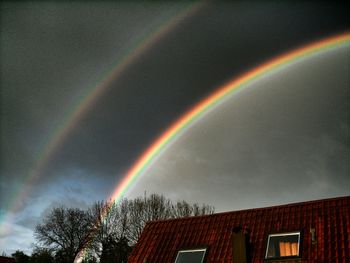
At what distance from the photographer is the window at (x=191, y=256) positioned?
1501cm

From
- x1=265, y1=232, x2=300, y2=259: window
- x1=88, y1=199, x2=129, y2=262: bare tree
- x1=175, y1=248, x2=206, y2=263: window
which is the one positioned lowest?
x1=175, y1=248, x2=206, y2=263: window

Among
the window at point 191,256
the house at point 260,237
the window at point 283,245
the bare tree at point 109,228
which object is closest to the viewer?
the house at point 260,237

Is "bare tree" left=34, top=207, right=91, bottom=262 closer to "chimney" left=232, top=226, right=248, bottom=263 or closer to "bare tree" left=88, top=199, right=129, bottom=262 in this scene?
"bare tree" left=88, top=199, right=129, bottom=262

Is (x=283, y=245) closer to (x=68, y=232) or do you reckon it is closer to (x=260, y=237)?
(x=260, y=237)

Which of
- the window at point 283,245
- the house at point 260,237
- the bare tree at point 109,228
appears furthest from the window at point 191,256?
the bare tree at point 109,228

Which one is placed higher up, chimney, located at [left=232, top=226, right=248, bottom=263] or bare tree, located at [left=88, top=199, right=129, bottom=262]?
bare tree, located at [left=88, top=199, right=129, bottom=262]

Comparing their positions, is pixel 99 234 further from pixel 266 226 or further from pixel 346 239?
pixel 346 239

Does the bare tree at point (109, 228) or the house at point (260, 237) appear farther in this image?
the bare tree at point (109, 228)

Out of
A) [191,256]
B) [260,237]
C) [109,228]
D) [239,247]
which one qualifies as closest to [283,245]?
[260,237]

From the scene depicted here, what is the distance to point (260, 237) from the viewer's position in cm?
1449

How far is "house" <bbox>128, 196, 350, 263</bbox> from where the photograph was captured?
13.1 m

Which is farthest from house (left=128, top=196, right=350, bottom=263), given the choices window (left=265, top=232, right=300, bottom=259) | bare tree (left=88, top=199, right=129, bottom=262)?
bare tree (left=88, top=199, right=129, bottom=262)

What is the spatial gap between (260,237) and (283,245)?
101 cm

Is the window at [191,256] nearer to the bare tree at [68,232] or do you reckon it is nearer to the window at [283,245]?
the window at [283,245]
